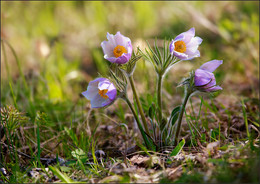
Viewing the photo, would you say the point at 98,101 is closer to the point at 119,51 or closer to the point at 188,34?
the point at 119,51

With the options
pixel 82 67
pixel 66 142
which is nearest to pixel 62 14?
pixel 82 67

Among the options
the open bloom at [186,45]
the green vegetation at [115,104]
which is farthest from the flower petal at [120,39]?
the open bloom at [186,45]

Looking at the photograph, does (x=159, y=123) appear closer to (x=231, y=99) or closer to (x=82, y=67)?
(x=231, y=99)

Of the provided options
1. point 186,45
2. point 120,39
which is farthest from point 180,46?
point 120,39

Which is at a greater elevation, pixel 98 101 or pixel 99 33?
pixel 99 33

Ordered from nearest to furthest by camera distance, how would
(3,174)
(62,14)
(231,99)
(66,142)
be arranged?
1. (3,174)
2. (66,142)
3. (231,99)
4. (62,14)

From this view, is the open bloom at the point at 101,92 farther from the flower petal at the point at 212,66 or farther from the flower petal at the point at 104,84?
the flower petal at the point at 212,66
